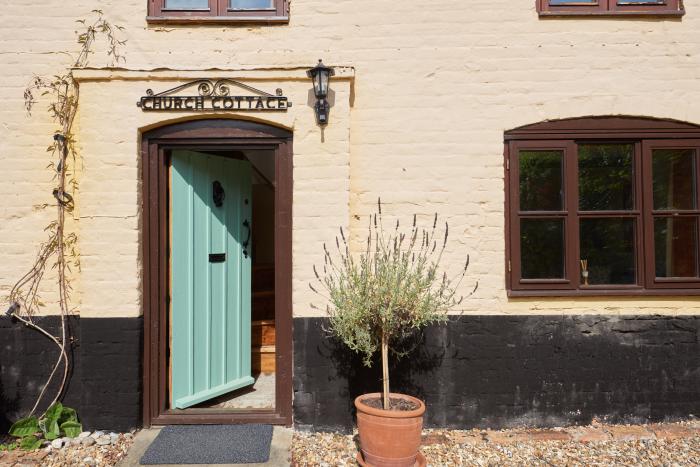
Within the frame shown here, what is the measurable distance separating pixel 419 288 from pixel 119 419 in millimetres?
2644

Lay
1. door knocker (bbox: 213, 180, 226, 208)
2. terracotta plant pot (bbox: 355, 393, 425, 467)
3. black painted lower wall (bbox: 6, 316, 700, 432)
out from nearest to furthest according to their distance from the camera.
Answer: terracotta plant pot (bbox: 355, 393, 425, 467) < black painted lower wall (bbox: 6, 316, 700, 432) < door knocker (bbox: 213, 180, 226, 208)

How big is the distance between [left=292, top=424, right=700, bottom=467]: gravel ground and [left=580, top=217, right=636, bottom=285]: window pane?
1.25 meters

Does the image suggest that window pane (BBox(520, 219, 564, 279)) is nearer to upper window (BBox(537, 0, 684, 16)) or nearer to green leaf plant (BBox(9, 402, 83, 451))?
upper window (BBox(537, 0, 684, 16))

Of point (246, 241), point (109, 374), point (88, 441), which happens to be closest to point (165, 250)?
point (246, 241)

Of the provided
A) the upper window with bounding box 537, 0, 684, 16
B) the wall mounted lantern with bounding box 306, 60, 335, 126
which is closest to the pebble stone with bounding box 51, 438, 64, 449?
the wall mounted lantern with bounding box 306, 60, 335, 126

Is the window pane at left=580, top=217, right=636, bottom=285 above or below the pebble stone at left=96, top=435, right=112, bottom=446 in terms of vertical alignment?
above

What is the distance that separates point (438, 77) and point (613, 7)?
164 cm

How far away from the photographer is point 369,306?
10.4 ft

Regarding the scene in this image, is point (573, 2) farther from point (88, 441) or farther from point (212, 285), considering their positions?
point (88, 441)

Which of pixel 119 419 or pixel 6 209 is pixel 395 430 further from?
pixel 6 209

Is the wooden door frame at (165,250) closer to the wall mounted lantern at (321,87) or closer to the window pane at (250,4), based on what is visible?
the wall mounted lantern at (321,87)

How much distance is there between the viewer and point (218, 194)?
13.9 ft

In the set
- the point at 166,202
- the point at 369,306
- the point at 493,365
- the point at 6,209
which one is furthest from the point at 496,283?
the point at 6,209

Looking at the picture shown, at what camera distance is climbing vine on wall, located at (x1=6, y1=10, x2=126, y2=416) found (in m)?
3.79
